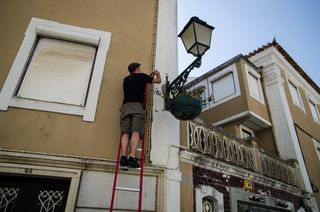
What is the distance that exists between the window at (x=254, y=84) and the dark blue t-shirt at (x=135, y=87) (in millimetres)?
8002

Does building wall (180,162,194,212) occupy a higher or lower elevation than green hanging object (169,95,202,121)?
lower

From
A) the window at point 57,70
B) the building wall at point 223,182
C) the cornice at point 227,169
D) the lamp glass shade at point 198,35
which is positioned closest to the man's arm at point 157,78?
the lamp glass shade at point 198,35

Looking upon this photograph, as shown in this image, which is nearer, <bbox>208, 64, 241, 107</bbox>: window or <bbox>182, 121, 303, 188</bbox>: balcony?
<bbox>182, 121, 303, 188</bbox>: balcony

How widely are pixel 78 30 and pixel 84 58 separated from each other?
2.09 ft

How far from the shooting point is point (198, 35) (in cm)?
446

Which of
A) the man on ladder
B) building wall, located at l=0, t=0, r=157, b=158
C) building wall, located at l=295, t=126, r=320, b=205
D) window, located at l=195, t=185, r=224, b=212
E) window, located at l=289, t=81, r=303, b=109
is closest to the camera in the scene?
the man on ladder

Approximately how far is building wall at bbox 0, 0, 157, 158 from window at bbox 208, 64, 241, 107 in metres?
6.51

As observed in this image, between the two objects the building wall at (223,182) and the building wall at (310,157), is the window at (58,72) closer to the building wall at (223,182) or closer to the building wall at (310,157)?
the building wall at (223,182)

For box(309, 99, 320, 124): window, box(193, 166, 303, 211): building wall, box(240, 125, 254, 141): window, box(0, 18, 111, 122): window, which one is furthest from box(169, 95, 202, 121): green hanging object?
box(309, 99, 320, 124): window

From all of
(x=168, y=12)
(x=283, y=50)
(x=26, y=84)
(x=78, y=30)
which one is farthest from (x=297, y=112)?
(x=26, y=84)

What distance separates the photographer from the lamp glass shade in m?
4.45

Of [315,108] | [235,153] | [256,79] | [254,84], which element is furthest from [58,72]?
[315,108]

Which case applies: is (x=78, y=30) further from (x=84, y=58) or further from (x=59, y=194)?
(x=59, y=194)

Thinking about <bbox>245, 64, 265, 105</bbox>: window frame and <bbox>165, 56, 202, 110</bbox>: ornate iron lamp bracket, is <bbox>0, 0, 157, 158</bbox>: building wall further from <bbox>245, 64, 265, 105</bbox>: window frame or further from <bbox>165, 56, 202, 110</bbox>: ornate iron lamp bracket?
<bbox>245, 64, 265, 105</bbox>: window frame
